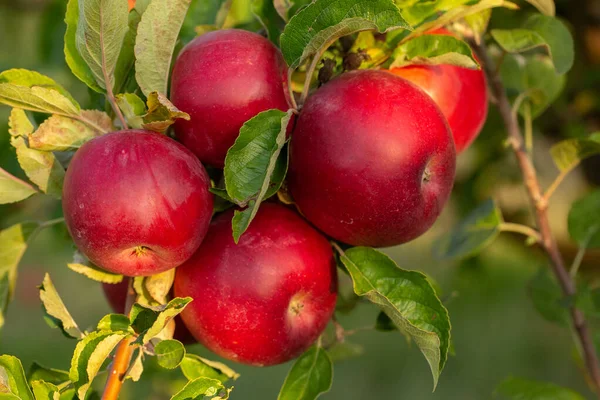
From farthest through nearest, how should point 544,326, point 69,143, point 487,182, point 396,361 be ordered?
point 544,326
point 396,361
point 487,182
point 69,143

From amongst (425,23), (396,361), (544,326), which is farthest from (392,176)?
(544,326)

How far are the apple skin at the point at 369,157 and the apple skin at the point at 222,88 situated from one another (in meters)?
0.07

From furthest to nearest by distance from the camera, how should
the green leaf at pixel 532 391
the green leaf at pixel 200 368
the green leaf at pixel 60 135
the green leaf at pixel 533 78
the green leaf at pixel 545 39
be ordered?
the green leaf at pixel 533 78 < the green leaf at pixel 532 391 < the green leaf at pixel 545 39 < the green leaf at pixel 200 368 < the green leaf at pixel 60 135

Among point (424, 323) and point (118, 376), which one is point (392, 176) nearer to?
point (424, 323)

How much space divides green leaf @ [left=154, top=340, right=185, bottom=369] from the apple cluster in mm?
81

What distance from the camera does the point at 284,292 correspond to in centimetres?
100

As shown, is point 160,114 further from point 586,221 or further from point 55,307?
point 586,221

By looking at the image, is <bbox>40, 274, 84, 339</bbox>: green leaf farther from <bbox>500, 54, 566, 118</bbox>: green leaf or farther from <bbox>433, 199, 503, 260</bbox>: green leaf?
<bbox>500, 54, 566, 118</bbox>: green leaf

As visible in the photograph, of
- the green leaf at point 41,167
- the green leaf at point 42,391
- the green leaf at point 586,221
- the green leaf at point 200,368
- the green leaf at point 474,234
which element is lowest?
the green leaf at point 586,221

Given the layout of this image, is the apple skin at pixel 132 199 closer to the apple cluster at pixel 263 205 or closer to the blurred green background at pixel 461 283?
the apple cluster at pixel 263 205

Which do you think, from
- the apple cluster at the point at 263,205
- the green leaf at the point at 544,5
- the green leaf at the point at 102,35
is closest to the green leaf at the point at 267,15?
the apple cluster at the point at 263,205

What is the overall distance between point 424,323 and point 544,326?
10.1 feet

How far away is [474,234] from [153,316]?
0.80 metres

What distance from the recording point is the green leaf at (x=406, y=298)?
2.97 feet
